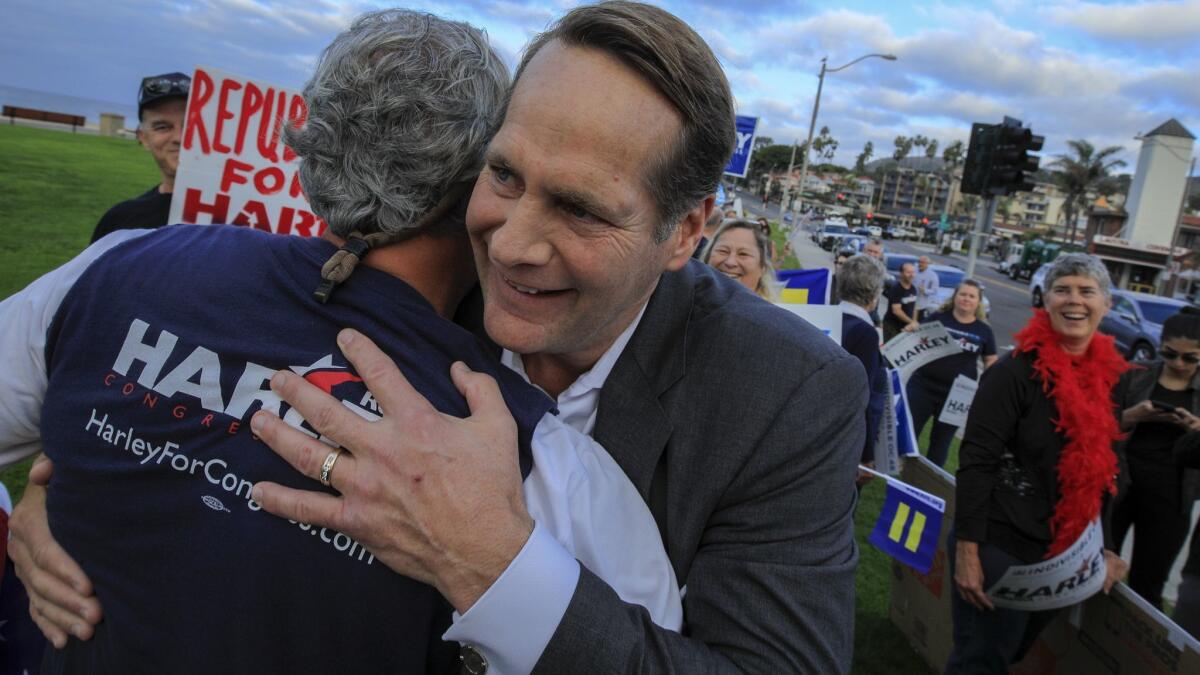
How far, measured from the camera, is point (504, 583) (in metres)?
1.11

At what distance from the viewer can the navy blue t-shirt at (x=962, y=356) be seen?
Result: 22.9 ft

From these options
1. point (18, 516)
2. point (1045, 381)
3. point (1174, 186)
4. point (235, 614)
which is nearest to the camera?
point (235, 614)

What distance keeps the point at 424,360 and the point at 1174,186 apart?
81.0m

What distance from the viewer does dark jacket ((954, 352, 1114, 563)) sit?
326cm

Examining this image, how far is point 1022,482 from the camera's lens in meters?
3.31

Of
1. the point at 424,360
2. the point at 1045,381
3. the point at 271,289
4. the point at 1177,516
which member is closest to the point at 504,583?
the point at 424,360

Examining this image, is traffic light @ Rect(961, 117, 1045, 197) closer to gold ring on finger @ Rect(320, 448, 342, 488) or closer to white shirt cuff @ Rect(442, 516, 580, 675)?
white shirt cuff @ Rect(442, 516, 580, 675)

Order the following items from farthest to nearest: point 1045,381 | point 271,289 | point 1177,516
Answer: point 1177,516, point 1045,381, point 271,289

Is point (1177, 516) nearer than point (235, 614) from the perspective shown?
No

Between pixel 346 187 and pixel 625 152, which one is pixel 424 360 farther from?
pixel 625 152

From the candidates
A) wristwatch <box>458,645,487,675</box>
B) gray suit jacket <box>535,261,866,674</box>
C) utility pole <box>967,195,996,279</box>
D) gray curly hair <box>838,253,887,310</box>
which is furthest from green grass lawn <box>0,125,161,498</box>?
utility pole <box>967,195,996,279</box>

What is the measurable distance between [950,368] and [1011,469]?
12.7 ft

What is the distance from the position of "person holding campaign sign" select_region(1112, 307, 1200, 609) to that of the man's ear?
3776mm

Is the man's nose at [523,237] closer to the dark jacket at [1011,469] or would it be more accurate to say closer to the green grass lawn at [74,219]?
the dark jacket at [1011,469]
